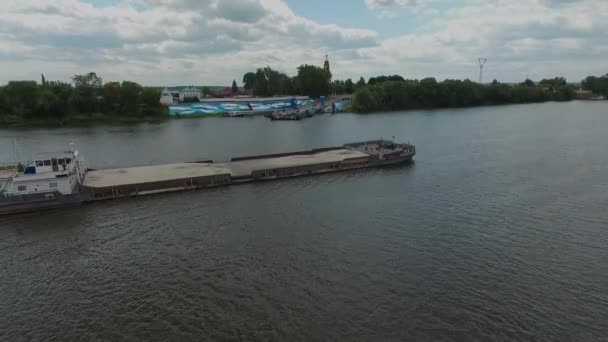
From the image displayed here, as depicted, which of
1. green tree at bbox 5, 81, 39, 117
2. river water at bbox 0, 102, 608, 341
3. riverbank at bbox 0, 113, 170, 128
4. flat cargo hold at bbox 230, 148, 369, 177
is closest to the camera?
river water at bbox 0, 102, 608, 341

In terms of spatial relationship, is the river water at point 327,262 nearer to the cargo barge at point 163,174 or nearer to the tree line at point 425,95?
the cargo barge at point 163,174

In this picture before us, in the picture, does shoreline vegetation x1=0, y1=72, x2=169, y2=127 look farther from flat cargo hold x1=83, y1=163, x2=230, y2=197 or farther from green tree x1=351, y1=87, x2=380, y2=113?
flat cargo hold x1=83, y1=163, x2=230, y2=197

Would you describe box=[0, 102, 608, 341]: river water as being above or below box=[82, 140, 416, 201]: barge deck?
below

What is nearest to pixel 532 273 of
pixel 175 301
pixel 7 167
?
pixel 175 301

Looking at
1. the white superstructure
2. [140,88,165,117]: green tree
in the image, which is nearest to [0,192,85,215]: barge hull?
the white superstructure

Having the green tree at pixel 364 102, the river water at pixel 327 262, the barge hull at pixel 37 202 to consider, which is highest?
the green tree at pixel 364 102

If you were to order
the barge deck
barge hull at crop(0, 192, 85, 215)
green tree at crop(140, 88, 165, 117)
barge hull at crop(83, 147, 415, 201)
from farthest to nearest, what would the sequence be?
green tree at crop(140, 88, 165, 117), the barge deck, barge hull at crop(83, 147, 415, 201), barge hull at crop(0, 192, 85, 215)

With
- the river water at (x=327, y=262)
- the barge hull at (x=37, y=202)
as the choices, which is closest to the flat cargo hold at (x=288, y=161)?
the river water at (x=327, y=262)

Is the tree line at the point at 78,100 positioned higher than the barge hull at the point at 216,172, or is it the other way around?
the tree line at the point at 78,100
